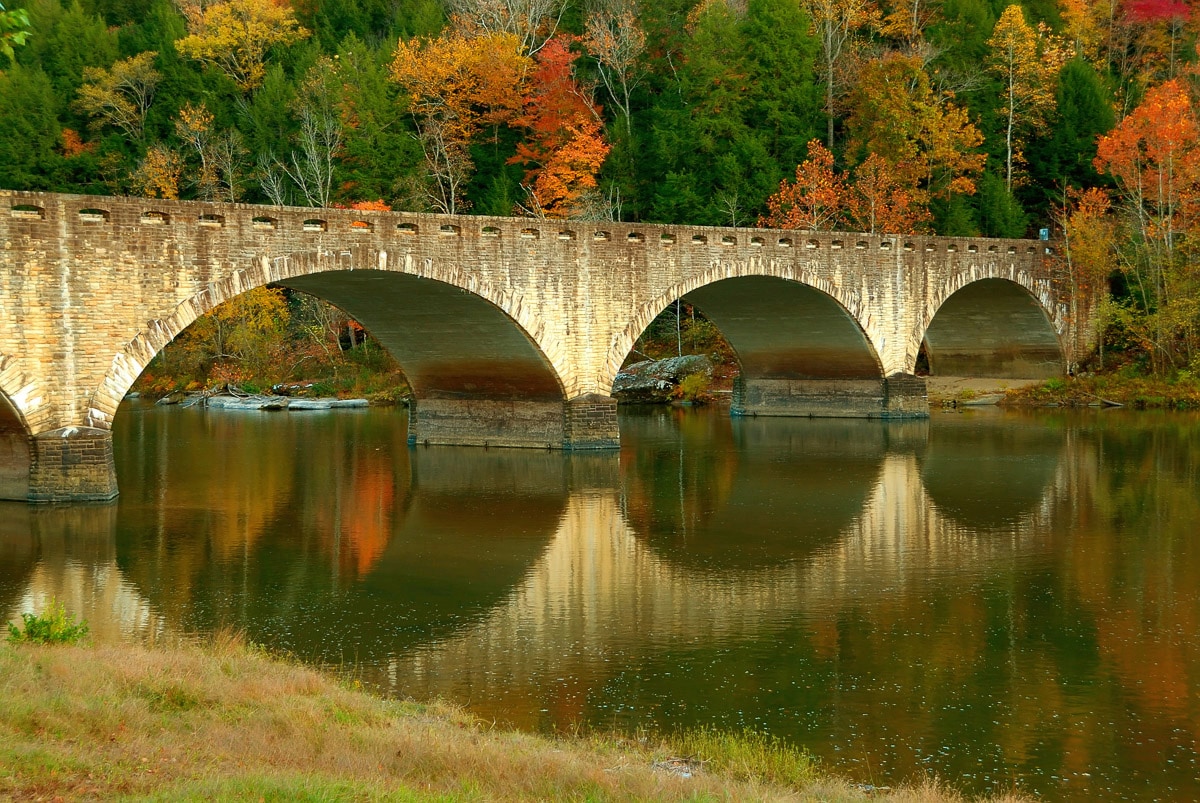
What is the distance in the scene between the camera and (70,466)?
2517cm

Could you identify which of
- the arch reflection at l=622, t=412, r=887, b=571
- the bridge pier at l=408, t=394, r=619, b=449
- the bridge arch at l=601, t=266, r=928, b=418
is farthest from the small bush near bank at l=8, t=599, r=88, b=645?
the bridge arch at l=601, t=266, r=928, b=418

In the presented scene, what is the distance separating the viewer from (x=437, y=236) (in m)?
30.7

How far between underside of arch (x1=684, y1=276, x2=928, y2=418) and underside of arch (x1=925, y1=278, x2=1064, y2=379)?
6392 millimetres

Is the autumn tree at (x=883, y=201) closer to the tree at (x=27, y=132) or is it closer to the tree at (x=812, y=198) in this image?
the tree at (x=812, y=198)

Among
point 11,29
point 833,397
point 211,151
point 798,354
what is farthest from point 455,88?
point 11,29

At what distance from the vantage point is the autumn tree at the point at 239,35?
2534 inches

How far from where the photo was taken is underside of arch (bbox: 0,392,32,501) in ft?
81.8

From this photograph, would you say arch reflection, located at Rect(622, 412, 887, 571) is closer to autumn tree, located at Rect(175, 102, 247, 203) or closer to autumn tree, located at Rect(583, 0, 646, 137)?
autumn tree, located at Rect(583, 0, 646, 137)

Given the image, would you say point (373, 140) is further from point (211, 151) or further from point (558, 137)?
point (211, 151)

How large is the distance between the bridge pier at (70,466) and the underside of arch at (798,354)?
20.0 metres

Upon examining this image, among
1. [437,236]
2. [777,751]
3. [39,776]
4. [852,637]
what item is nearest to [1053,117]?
Answer: [437,236]

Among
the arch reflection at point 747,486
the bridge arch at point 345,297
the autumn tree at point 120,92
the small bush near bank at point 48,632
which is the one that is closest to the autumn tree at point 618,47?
the autumn tree at point 120,92

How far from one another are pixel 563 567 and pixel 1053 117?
1772 inches

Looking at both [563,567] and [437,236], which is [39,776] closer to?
[563,567]
